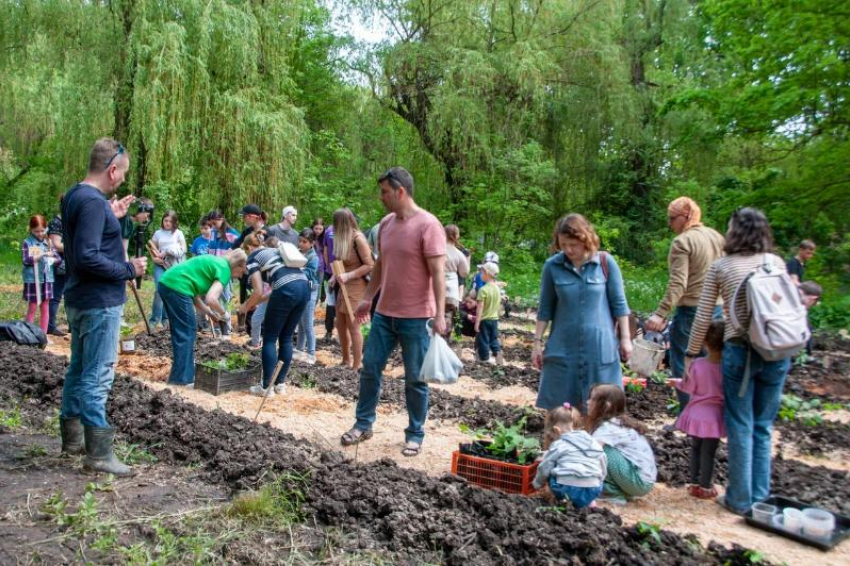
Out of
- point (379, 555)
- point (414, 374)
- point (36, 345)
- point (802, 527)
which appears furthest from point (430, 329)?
point (36, 345)

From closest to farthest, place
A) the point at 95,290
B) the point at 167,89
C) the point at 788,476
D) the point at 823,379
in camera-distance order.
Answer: the point at 95,290
the point at 788,476
the point at 823,379
the point at 167,89

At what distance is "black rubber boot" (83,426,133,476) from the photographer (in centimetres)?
431

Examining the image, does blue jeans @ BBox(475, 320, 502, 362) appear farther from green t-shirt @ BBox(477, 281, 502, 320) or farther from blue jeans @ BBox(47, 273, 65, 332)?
blue jeans @ BBox(47, 273, 65, 332)

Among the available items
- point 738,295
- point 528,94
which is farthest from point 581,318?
point 528,94

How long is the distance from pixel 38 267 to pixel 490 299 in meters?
5.95

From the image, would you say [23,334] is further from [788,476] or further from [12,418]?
[788,476]

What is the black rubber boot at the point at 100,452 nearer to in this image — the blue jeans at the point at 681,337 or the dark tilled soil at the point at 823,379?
the blue jeans at the point at 681,337

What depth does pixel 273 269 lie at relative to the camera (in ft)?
22.0

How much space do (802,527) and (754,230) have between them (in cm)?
173

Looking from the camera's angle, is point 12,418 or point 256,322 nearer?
point 12,418

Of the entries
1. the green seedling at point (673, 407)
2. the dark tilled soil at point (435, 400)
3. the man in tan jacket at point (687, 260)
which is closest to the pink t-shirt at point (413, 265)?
the dark tilled soil at point (435, 400)

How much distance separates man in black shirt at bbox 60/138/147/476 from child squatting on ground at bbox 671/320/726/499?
365cm

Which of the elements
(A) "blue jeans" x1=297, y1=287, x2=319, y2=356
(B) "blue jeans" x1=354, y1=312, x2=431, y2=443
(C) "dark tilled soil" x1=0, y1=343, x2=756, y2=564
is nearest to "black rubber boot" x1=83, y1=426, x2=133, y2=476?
(C) "dark tilled soil" x1=0, y1=343, x2=756, y2=564

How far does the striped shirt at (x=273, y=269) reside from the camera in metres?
6.69
